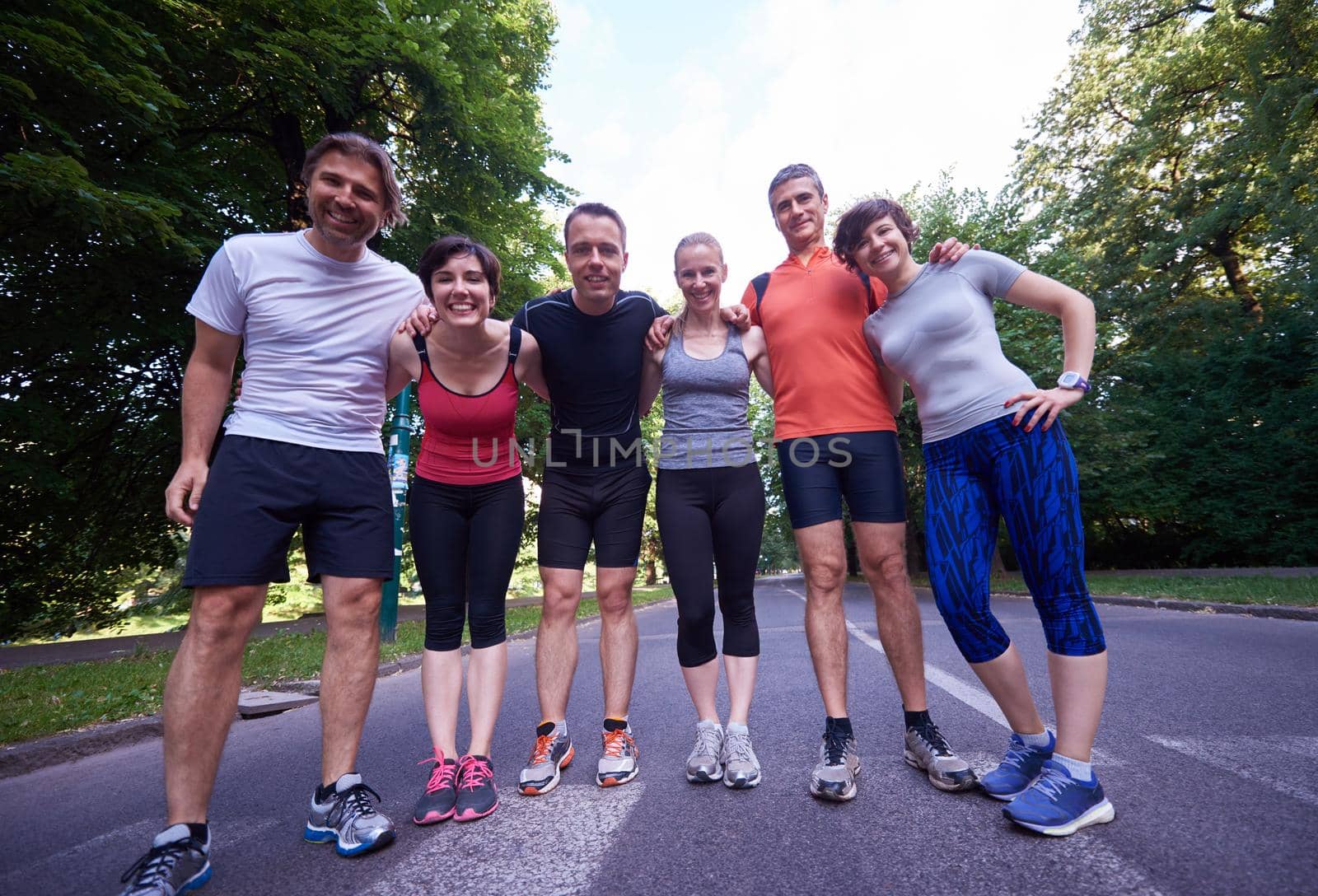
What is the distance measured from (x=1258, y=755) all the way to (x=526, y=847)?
2.85 m

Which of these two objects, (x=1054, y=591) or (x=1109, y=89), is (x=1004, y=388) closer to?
(x=1054, y=591)

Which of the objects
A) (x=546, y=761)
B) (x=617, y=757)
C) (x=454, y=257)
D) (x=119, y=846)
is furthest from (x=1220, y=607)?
(x=119, y=846)

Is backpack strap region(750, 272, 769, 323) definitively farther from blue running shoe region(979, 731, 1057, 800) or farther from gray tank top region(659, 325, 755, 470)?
blue running shoe region(979, 731, 1057, 800)

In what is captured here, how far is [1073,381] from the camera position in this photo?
2398 mm

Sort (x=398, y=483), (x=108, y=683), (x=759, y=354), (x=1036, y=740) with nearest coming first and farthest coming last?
(x=1036, y=740) < (x=759, y=354) < (x=108, y=683) < (x=398, y=483)

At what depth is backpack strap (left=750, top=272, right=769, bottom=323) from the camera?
10.8ft

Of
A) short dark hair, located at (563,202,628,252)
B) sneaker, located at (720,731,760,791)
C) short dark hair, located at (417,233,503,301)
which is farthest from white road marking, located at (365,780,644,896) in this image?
short dark hair, located at (563,202,628,252)

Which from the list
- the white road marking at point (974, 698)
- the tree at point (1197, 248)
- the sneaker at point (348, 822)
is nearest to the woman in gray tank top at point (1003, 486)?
the white road marking at point (974, 698)

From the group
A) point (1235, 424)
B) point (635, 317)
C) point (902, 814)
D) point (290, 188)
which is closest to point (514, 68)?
point (290, 188)

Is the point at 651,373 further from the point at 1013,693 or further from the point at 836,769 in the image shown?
the point at 1013,693

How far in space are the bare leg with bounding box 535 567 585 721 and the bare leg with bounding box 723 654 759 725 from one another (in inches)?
27.5

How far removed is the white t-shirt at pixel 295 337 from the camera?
7.77 ft

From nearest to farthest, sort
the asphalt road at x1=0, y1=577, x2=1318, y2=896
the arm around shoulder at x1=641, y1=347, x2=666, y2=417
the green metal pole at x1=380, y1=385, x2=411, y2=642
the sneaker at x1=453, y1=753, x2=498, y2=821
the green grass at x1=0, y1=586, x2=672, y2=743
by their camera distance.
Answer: the asphalt road at x1=0, y1=577, x2=1318, y2=896 < the sneaker at x1=453, y1=753, x2=498, y2=821 < the arm around shoulder at x1=641, y1=347, x2=666, y2=417 < the green grass at x1=0, y1=586, x2=672, y2=743 < the green metal pole at x1=380, y1=385, x2=411, y2=642

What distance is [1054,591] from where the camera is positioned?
91.8 inches
